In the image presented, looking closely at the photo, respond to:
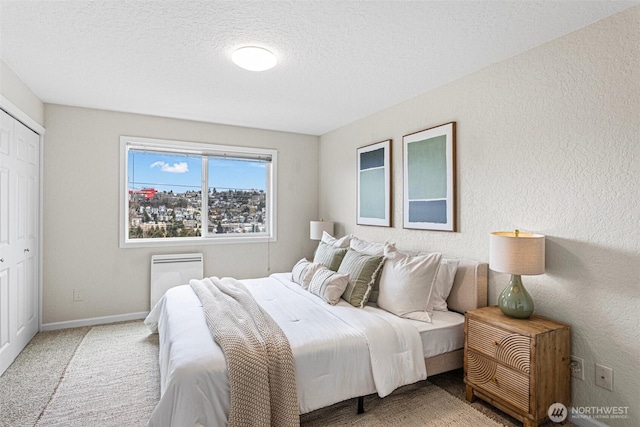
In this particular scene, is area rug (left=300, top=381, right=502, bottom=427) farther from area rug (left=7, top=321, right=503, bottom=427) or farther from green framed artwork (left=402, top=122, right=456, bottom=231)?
green framed artwork (left=402, top=122, right=456, bottom=231)

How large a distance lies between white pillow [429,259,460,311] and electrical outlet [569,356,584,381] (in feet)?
2.79

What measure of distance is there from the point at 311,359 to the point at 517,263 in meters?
1.40

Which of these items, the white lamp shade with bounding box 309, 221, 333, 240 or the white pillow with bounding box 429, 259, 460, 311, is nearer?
the white pillow with bounding box 429, 259, 460, 311

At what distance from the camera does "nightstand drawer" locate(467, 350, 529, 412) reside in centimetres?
195

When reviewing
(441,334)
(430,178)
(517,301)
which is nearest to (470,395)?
(441,334)

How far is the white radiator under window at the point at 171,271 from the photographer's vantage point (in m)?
3.99

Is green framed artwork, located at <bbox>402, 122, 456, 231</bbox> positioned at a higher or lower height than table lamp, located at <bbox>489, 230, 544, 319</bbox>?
higher

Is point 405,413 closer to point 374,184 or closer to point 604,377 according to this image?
point 604,377

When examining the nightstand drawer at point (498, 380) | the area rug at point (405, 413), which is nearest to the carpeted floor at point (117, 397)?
the area rug at point (405, 413)

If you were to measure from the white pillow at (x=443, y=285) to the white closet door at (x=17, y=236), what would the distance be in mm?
3460

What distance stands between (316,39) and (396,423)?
2.55 m

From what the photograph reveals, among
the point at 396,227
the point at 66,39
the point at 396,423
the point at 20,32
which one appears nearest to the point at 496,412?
the point at 396,423

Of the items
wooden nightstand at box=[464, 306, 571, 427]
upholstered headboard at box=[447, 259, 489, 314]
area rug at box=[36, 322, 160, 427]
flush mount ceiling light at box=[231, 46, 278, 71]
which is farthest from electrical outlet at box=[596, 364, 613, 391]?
flush mount ceiling light at box=[231, 46, 278, 71]

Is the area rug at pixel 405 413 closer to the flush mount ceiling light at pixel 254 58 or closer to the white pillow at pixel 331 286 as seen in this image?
the white pillow at pixel 331 286
